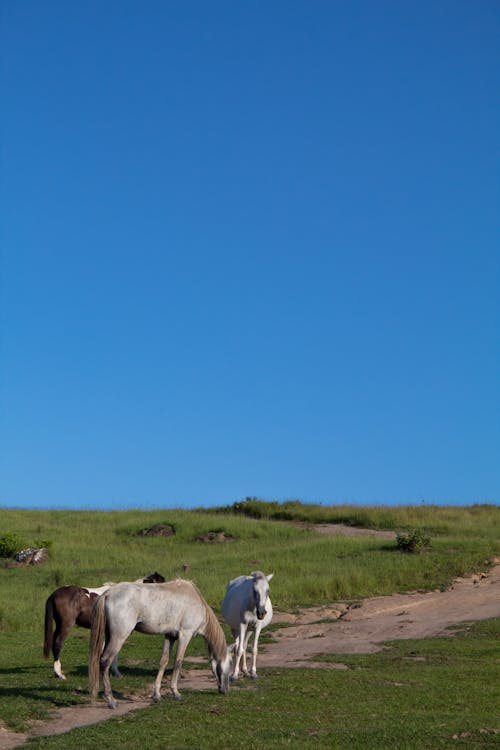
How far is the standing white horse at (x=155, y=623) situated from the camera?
14.6m

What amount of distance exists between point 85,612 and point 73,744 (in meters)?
6.41

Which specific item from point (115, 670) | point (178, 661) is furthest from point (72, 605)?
point (178, 661)

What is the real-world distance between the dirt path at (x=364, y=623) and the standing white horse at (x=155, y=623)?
2.91 feet

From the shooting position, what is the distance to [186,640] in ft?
50.6

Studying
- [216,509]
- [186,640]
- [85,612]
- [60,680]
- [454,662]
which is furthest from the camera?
[216,509]

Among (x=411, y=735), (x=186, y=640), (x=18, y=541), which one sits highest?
(x=18, y=541)

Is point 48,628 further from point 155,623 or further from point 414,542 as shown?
point 414,542

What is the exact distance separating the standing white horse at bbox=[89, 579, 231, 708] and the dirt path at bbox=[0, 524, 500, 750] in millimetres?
886

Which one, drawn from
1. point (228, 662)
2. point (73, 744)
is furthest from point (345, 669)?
point (73, 744)

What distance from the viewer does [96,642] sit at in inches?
568

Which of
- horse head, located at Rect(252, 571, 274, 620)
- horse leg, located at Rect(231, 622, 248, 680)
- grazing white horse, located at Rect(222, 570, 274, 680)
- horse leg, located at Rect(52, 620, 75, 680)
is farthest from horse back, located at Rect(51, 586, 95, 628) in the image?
horse head, located at Rect(252, 571, 274, 620)

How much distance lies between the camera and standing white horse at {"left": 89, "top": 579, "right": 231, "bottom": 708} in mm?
14562

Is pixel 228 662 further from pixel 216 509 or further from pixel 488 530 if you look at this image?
pixel 216 509

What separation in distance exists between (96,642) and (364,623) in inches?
576
